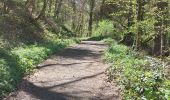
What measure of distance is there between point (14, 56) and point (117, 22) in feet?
64.1

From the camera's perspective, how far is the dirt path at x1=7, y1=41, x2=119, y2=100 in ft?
36.8

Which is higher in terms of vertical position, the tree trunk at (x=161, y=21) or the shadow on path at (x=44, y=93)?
the tree trunk at (x=161, y=21)

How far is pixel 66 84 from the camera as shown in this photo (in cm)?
1292

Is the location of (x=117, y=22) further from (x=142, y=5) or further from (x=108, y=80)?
(x=108, y=80)

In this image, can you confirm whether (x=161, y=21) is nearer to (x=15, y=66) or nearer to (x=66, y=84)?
(x=66, y=84)

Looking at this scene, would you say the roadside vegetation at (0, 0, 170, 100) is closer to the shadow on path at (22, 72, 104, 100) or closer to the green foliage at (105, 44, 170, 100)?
the green foliage at (105, 44, 170, 100)

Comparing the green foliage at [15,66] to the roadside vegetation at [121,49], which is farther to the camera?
the green foliage at [15,66]

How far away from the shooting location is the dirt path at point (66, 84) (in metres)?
11.2

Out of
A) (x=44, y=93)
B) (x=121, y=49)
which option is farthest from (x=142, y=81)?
(x=121, y=49)

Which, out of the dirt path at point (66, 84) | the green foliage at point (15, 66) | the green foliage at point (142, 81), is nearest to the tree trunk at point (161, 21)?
the dirt path at point (66, 84)

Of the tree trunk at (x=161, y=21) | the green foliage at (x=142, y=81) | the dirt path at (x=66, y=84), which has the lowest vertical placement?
the dirt path at (x=66, y=84)

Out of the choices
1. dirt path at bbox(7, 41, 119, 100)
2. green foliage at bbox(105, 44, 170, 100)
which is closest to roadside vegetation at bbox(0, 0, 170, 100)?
green foliage at bbox(105, 44, 170, 100)

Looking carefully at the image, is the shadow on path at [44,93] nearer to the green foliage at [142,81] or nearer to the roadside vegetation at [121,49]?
the roadside vegetation at [121,49]

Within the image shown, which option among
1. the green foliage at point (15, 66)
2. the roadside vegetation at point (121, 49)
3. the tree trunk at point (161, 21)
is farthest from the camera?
the tree trunk at point (161, 21)
